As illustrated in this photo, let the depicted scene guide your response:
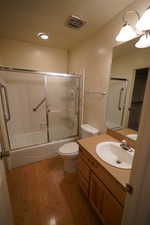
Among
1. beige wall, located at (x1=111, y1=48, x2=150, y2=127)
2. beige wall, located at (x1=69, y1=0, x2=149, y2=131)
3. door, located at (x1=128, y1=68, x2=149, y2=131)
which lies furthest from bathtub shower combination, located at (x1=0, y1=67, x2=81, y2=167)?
door, located at (x1=128, y1=68, x2=149, y2=131)

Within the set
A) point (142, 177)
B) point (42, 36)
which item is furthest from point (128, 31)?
point (42, 36)

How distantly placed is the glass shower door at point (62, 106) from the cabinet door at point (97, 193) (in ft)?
4.60

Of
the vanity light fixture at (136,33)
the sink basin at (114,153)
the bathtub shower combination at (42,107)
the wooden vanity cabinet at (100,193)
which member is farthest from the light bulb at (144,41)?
the bathtub shower combination at (42,107)

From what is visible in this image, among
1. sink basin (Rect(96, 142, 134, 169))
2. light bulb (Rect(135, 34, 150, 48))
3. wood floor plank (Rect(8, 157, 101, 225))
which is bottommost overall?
wood floor plank (Rect(8, 157, 101, 225))

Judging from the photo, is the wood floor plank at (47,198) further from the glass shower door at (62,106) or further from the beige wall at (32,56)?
the beige wall at (32,56)

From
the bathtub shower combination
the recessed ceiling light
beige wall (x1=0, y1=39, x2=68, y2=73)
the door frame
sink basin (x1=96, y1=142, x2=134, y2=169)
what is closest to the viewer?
the door frame

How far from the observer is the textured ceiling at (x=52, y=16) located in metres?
1.26

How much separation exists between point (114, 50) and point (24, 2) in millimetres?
1263

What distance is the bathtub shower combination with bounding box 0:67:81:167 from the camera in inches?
96.3

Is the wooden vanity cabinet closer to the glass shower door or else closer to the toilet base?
the toilet base

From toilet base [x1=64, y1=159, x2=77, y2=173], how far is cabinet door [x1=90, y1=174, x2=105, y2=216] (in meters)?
0.66

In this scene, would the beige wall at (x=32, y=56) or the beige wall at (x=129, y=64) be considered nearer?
the beige wall at (x=129, y=64)

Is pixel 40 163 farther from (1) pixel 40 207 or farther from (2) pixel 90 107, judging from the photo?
(2) pixel 90 107

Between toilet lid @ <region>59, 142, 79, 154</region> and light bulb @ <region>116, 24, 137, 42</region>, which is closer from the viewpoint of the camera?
light bulb @ <region>116, 24, 137, 42</region>
